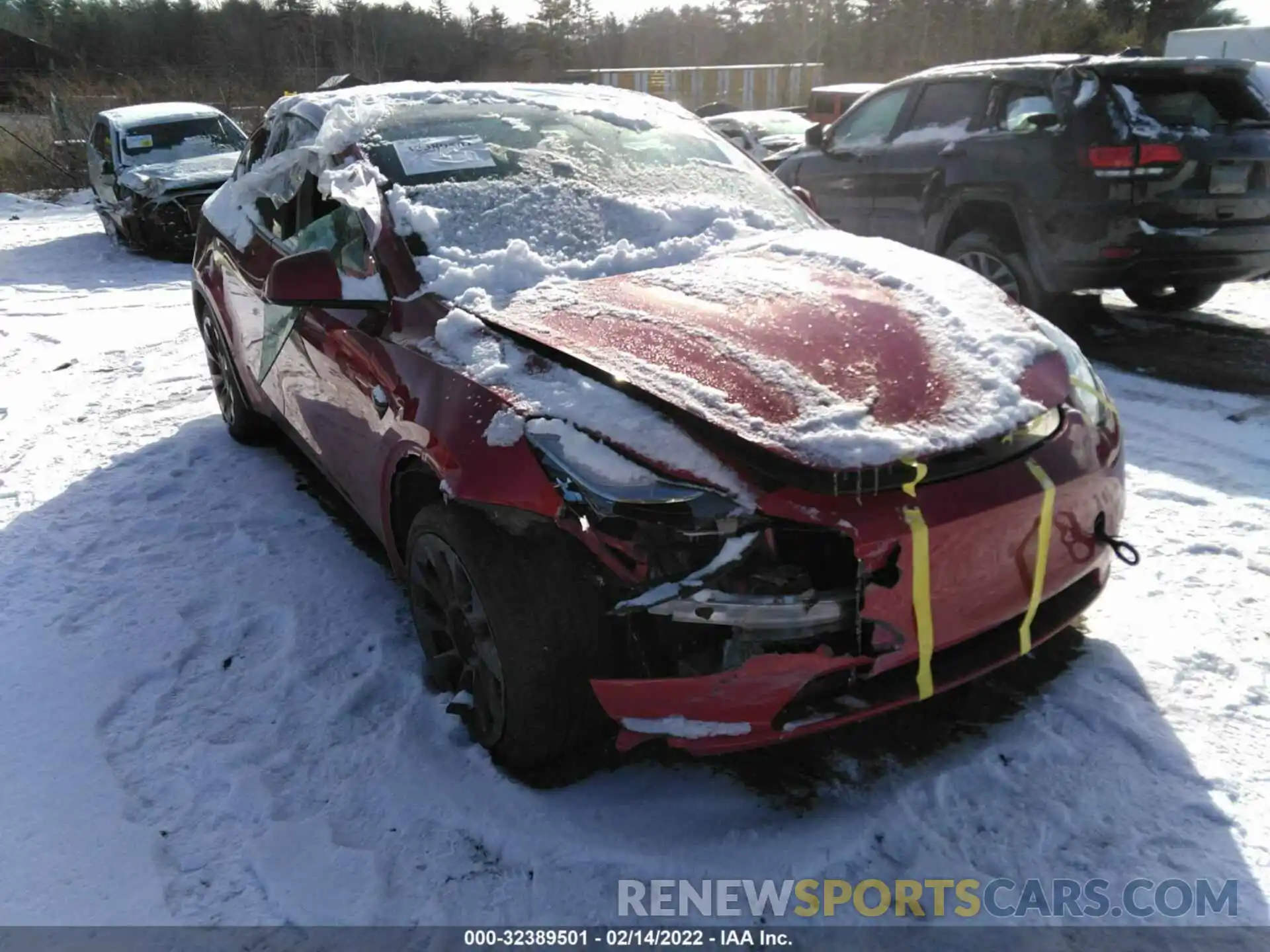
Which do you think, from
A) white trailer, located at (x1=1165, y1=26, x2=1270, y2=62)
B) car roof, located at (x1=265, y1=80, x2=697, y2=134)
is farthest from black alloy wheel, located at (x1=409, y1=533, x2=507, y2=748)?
white trailer, located at (x1=1165, y1=26, x2=1270, y2=62)

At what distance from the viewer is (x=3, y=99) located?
94.8ft

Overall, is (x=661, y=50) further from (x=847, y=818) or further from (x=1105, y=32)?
(x=847, y=818)

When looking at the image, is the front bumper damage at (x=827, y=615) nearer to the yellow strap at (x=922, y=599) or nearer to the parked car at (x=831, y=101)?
the yellow strap at (x=922, y=599)

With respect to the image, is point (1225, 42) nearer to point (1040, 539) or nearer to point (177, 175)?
point (177, 175)

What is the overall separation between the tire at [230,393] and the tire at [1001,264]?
4233 mm

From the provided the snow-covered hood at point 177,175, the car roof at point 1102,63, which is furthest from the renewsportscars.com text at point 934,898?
the snow-covered hood at point 177,175

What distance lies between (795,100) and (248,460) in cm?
3223

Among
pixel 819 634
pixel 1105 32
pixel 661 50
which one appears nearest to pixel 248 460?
pixel 819 634

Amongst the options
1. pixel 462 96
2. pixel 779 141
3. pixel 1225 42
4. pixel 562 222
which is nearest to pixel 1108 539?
pixel 562 222

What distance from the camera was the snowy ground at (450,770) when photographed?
7.07 feet

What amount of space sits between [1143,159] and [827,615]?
4.42 metres

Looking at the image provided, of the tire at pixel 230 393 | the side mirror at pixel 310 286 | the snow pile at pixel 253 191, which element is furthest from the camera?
the tire at pixel 230 393

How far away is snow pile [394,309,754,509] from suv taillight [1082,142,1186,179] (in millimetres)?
4239

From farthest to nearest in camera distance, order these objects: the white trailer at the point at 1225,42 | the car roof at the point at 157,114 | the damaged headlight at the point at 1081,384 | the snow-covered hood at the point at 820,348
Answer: the white trailer at the point at 1225,42 → the car roof at the point at 157,114 → the damaged headlight at the point at 1081,384 → the snow-covered hood at the point at 820,348
